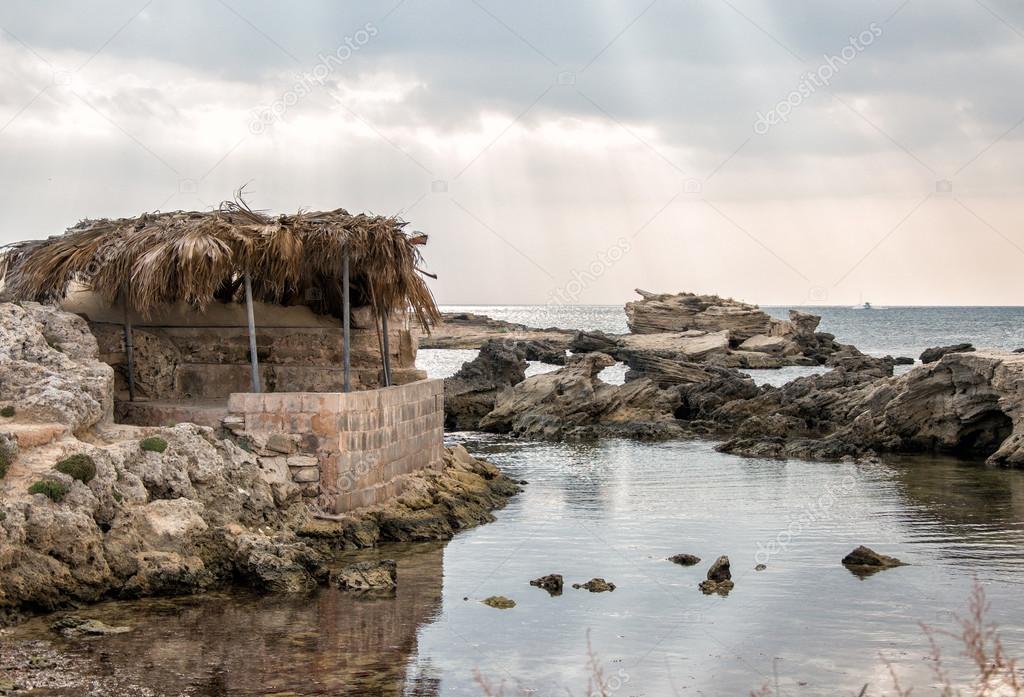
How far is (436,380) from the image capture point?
1808 centimetres

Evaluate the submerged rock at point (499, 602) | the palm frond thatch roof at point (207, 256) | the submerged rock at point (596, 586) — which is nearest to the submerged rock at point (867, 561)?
the submerged rock at point (596, 586)

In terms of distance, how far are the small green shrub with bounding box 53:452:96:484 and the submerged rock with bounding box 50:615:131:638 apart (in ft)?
4.91

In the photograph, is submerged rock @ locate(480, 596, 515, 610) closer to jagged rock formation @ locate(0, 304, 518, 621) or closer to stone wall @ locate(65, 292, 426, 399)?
jagged rock formation @ locate(0, 304, 518, 621)

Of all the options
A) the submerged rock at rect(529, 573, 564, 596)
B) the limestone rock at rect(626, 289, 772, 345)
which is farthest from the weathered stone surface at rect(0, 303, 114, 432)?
the limestone rock at rect(626, 289, 772, 345)

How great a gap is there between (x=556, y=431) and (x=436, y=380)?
11.4m

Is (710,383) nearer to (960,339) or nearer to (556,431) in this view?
(556,431)

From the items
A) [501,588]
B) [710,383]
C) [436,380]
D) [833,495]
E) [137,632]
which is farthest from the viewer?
[710,383]

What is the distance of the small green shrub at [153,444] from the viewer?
41.7 ft

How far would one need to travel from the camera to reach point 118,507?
1177cm

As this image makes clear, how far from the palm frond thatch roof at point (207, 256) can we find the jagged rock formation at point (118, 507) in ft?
2.77

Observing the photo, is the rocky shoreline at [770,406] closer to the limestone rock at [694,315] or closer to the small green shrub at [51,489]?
the small green shrub at [51,489]

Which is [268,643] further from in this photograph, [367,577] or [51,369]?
[51,369]

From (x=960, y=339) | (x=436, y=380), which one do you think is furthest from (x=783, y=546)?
(x=960, y=339)

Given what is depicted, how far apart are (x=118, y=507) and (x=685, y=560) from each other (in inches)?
241
